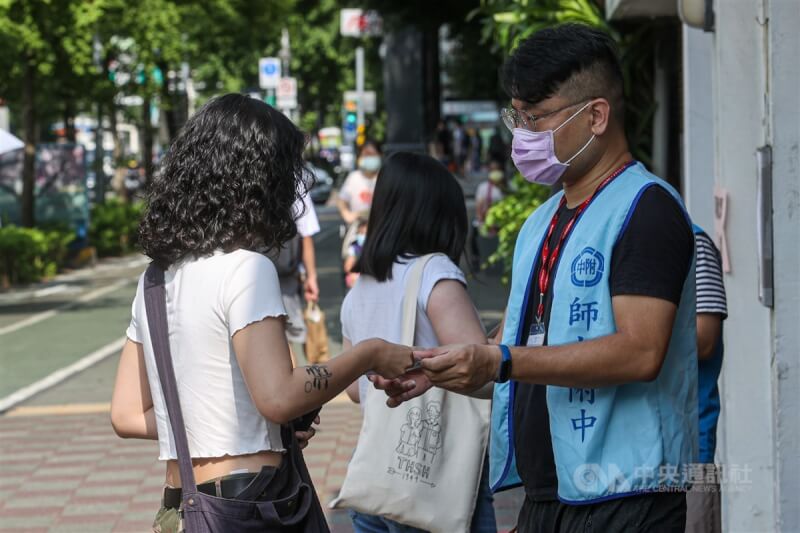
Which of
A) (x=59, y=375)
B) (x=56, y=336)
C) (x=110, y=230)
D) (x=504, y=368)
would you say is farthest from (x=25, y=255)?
(x=504, y=368)

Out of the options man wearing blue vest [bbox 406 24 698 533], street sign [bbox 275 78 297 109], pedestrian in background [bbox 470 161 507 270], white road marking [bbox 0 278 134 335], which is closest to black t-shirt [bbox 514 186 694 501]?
man wearing blue vest [bbox 406 24 698 533]

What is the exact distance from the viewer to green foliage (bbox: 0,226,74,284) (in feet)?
68.6

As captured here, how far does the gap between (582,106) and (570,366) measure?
23.4 inches

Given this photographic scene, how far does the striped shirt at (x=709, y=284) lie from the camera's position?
3781 millimetres

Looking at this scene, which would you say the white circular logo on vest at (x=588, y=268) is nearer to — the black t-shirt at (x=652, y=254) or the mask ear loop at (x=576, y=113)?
the black t-shirt at (x=652, y=254)

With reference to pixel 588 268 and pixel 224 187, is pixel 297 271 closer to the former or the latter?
pixel 224 187

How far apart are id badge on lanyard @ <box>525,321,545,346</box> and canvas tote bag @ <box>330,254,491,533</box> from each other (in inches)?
27.8

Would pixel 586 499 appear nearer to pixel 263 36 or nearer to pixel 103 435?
pixel 103 435

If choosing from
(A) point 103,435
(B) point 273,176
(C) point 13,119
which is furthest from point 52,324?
(C) point 13,119

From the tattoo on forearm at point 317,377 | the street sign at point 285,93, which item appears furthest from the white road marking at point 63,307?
the tattoo on forearm at point 317,377

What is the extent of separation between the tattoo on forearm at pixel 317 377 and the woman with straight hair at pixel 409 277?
2.82ft

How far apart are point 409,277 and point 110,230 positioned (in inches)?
946

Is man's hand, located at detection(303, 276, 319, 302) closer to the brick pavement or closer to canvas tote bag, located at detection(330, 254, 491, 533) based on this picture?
the brick pavement

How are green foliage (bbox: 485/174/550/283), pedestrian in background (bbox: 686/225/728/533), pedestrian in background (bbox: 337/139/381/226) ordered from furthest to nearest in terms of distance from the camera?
pedestrian in background (bbox: 337/139/381/226), green foliage (bbox: 485/174/550/283), pedestrian in background (bbox: 686/225/728/533)
